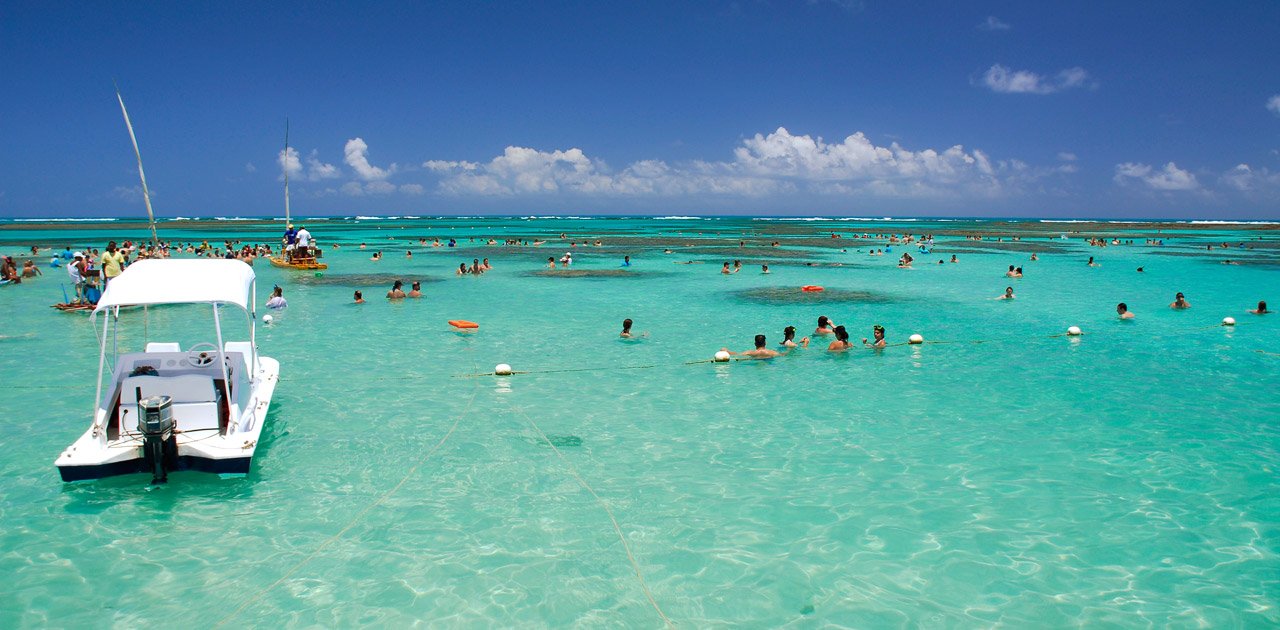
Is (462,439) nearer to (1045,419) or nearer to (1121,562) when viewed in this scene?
(1121,562)

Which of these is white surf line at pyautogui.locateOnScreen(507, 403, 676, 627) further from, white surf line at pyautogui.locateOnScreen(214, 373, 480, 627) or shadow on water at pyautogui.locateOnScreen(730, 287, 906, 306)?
shadow on water at pyautogui.locateOnScreen(730, 287, 906, 306)

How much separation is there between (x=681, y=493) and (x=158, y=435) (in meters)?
6.66

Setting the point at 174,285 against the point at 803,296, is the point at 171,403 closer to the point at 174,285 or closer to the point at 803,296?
the point at 174,285

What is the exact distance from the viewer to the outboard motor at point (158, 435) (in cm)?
895

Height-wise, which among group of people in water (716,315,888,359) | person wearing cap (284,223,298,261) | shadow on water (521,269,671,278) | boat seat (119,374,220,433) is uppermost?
person wearing cap (284,223,298,261)

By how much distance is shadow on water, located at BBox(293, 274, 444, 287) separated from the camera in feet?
119

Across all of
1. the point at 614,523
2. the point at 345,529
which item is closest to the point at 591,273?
the point at 614,523

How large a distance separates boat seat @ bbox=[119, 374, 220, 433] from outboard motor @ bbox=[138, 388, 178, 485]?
18.7 inches

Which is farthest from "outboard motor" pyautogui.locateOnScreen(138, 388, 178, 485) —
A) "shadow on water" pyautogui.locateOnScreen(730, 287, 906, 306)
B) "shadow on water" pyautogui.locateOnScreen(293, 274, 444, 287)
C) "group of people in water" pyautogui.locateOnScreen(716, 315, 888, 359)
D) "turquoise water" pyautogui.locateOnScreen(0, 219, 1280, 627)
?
"shadow on water" pyautogui.locateOnScreen(293, 274, 444, 287)

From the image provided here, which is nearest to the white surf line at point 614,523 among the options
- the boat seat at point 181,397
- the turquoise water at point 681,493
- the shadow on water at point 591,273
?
the turquoise water at point 681,493

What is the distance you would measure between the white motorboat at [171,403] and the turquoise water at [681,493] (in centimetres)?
55

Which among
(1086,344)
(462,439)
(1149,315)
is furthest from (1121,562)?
(1149,315)

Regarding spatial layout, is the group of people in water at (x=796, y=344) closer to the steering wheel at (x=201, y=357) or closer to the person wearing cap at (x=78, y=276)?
the steering wheel at (x=201, y=357)

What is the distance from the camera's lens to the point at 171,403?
933cm
